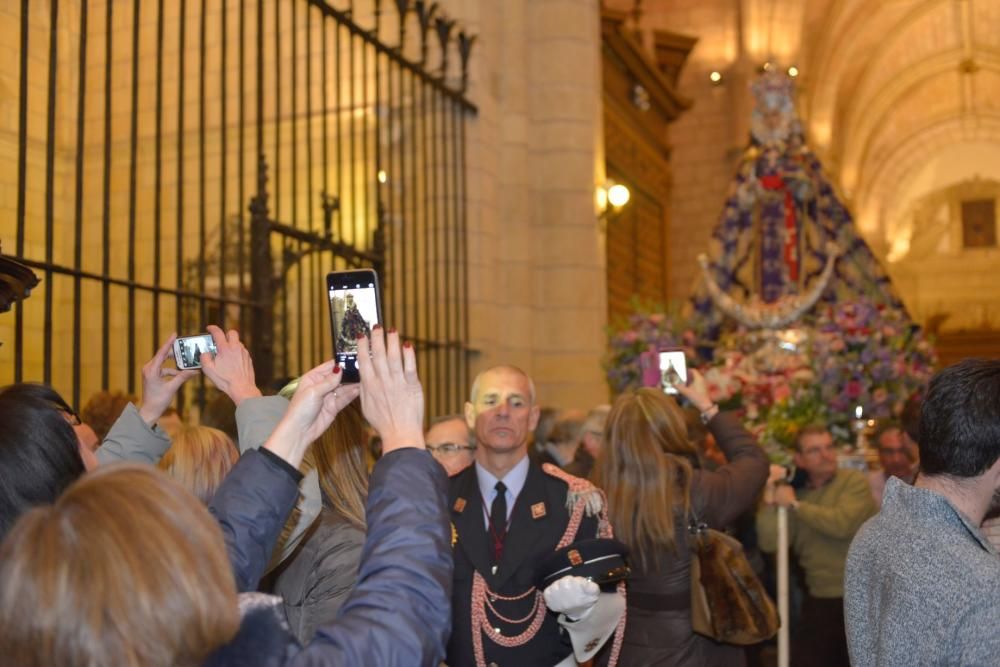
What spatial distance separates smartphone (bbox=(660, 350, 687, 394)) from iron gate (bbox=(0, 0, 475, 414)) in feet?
7.26

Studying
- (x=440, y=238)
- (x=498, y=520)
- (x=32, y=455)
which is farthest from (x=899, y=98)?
(x=32, y=455)

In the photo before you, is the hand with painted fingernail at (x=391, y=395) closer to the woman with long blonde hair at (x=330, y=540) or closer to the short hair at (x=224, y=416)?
the woman with long blonde hair at (x=330, y=540)

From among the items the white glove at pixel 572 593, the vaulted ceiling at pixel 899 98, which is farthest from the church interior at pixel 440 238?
the vaulted ceiling at pixel 899 98

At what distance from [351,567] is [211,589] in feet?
4.15

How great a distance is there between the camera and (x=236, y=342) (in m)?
2.51

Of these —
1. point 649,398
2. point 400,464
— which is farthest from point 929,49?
point 400,464

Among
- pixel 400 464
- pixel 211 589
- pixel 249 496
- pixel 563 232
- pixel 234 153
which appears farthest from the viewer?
pixel 234 153

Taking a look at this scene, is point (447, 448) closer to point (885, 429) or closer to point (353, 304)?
point (885, 429)

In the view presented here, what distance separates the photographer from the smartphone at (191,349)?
2.60 m

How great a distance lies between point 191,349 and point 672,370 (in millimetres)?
2353

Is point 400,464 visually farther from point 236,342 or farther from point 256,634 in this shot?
point 236,342

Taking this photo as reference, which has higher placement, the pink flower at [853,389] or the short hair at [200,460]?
the pink flower at [853,389]

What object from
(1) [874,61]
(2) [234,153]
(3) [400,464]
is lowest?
(3) [400,464]

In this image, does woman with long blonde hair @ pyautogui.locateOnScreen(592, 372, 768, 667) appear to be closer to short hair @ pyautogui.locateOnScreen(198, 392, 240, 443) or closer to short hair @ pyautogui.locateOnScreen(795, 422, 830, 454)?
short hair @ pyautogui.locateOnScreen(198, 392, 240, 443)
